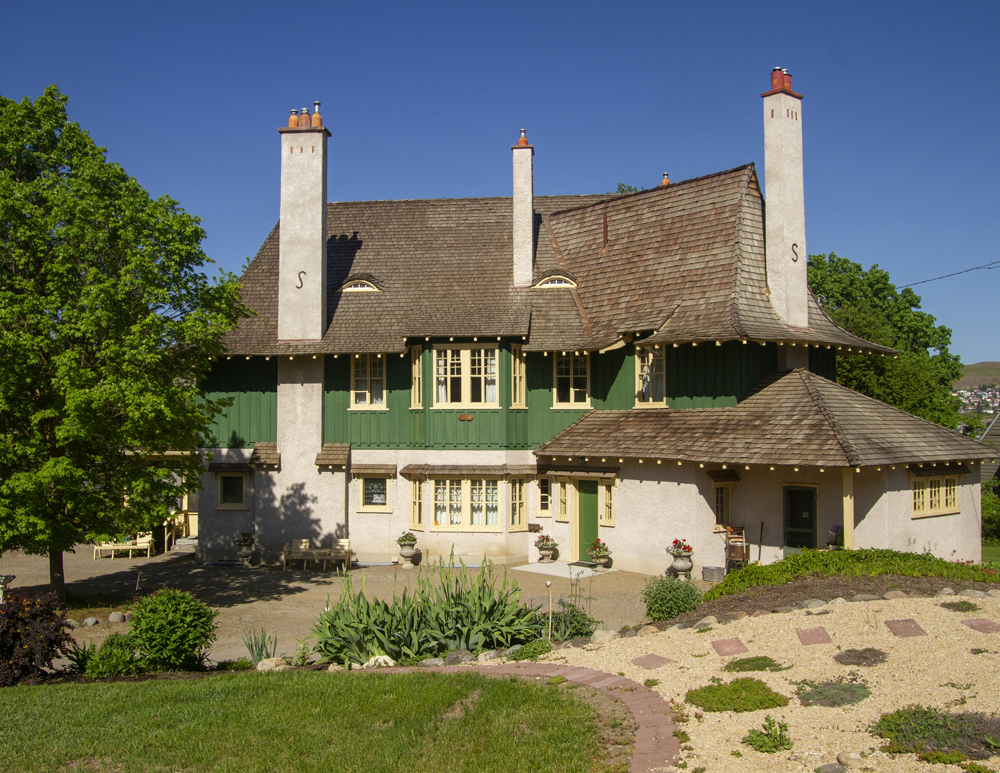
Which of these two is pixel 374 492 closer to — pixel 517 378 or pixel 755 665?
pixel 517 378

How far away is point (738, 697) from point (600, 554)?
474 inches

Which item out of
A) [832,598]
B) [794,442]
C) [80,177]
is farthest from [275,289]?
[832,598]

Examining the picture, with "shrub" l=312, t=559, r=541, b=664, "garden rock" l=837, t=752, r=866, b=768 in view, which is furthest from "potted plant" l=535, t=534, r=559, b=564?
"garden rock" l=837, t=752, r=866, b=768

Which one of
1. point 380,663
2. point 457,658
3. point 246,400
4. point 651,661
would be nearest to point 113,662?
point 380,663

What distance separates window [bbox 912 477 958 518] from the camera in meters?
18.5

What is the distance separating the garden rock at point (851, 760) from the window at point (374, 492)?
16951 mm

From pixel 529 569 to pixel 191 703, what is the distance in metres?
12.6

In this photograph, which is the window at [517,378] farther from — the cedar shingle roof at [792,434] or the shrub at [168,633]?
the shrub at [168,633]

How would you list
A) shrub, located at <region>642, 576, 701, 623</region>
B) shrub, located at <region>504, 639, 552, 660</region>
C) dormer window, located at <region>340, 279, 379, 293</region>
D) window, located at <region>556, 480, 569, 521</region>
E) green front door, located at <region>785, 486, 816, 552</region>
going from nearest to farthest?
shrub, located at <region>504, 639, 552, 660</region> → shrub, located at <region>642, 576, 701, 623</region> → green front door, located at <region>785, 486, 816, 552</region> → window, located at <region>556, 480, 569, 521</region> → dormer window, located at <region>340, 279, 379, 293</region>

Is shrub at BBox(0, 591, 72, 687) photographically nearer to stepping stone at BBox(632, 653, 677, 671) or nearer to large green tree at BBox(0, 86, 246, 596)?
large green tree at BBox(0, 86, 246, 596)

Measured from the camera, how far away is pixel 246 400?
23.3 m

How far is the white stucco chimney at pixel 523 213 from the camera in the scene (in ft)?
76.6

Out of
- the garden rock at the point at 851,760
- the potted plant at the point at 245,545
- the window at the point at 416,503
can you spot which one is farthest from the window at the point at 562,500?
the garden rock at the point at 851,760

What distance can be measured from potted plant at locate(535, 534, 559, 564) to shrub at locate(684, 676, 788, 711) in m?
12.8
